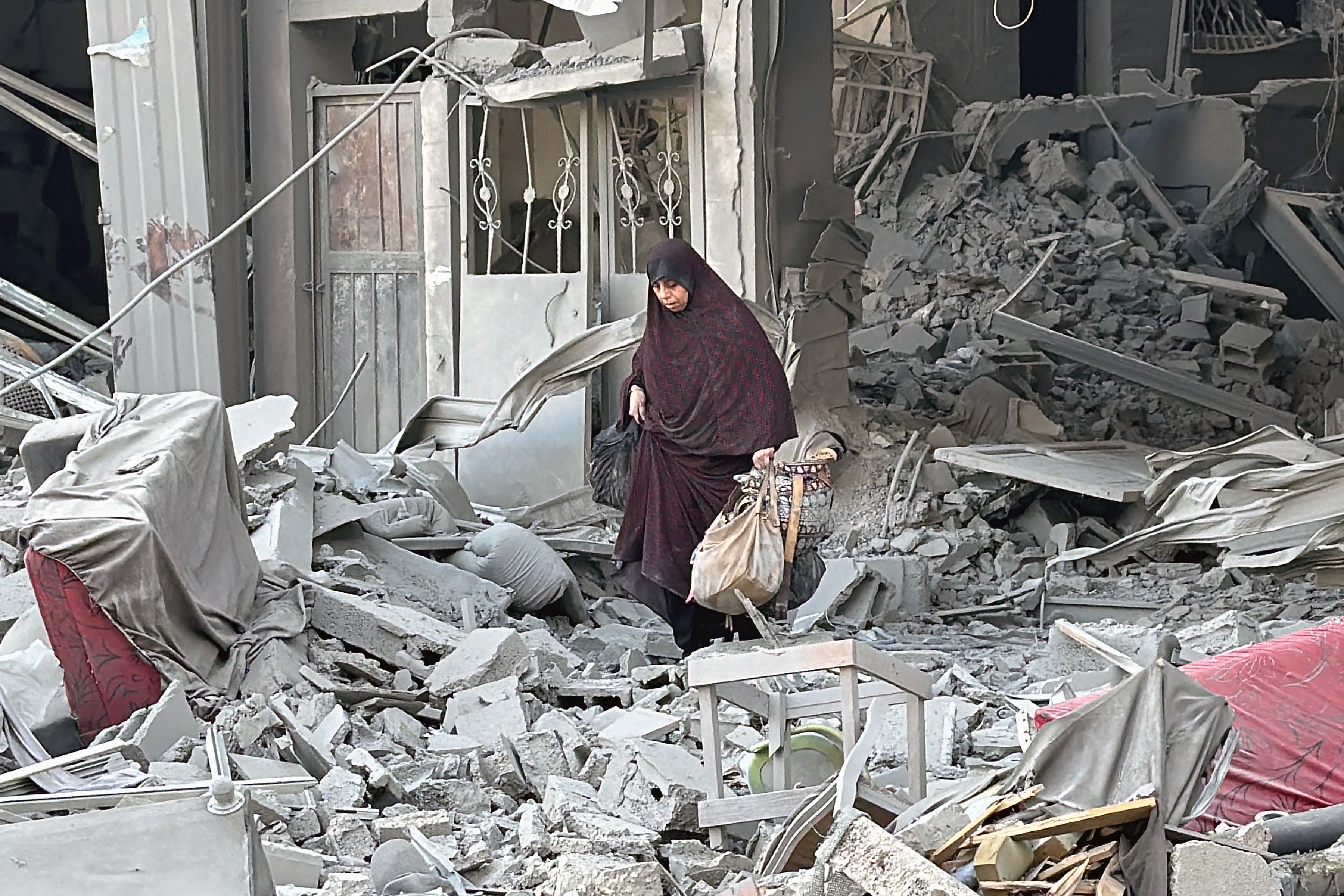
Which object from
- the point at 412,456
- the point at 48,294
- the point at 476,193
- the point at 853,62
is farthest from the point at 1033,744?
the point at 853,62

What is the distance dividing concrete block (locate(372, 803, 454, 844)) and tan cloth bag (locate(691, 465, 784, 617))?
202cm

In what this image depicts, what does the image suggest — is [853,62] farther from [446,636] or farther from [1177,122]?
[446,636]

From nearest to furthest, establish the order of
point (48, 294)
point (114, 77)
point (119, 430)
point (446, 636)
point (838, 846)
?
point (838, 846) → point (119, 430) → point (446, 636) → point (114, 77) → point (48, 294)

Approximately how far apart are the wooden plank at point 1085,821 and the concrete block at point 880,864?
186mm

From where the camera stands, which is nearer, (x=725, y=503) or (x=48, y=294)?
(x=725, y=503)

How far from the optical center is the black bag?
671cm

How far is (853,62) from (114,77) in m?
9.88

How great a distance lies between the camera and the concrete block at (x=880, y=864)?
118 inches

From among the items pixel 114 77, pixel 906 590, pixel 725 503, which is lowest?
pixel 906 590

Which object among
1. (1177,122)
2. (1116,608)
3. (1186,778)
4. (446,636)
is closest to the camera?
(1186,778)

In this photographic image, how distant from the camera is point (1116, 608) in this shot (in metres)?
8.41

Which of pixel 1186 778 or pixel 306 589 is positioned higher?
pixel 1186 778

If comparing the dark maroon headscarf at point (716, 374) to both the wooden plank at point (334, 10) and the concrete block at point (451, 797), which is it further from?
the wooden plank at point (334, 10)

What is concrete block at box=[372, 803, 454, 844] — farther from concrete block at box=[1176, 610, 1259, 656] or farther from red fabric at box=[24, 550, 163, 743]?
concrete block at box=[1176, 610, 1259, 656]
